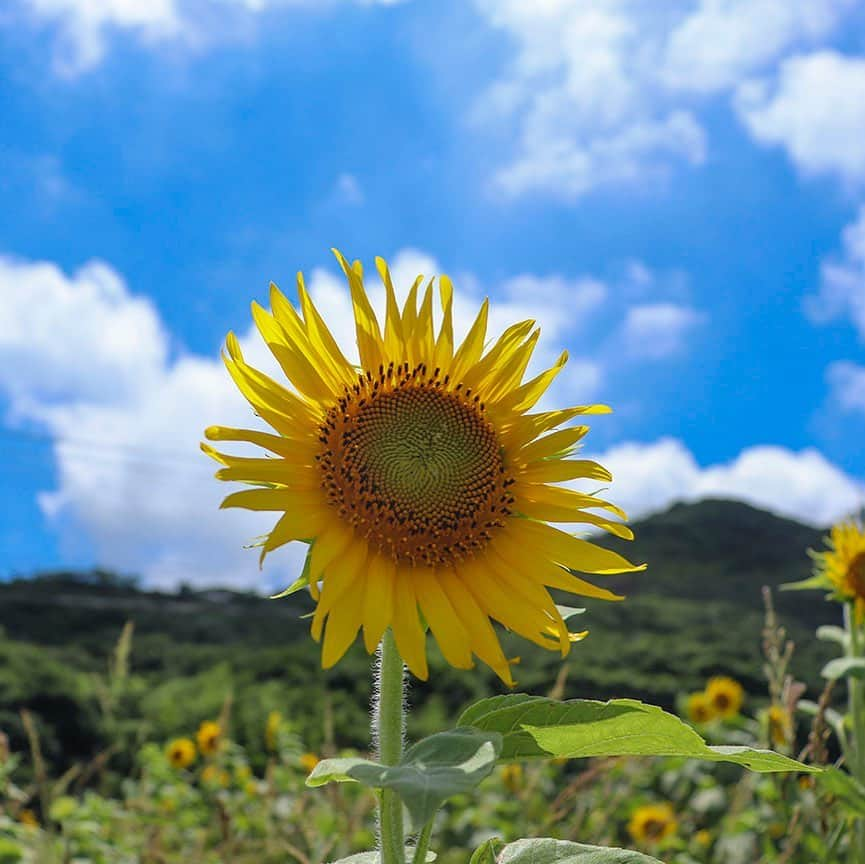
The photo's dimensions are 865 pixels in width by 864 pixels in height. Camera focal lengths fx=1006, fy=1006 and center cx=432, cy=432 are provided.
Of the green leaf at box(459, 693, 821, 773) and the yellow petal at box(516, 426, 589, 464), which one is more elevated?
the yellow petal at box(516, 426, 589, 464)

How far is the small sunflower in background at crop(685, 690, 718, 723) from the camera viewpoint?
21.6 feet

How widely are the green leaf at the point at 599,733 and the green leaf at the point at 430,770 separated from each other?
81 millimetres

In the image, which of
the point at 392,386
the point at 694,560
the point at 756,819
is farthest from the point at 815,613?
the point at 392,386

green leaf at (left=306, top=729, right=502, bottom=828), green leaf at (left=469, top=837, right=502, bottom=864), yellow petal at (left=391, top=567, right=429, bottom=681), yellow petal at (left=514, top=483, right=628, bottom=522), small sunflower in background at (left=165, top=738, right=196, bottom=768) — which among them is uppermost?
yellow petal at (left=514, top=483, right=628, bottom=522)

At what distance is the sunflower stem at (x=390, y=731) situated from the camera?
4.77 feet

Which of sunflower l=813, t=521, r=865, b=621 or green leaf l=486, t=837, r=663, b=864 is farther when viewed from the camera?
sunflower l=813, t=521, r=865, b=621

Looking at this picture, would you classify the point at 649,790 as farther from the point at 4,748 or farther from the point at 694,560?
the point at 694,560

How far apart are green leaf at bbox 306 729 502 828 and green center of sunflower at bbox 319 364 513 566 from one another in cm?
48

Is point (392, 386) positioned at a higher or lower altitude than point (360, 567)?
higher

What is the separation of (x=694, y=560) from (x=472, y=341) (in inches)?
806

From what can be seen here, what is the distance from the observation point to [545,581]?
5.74ft

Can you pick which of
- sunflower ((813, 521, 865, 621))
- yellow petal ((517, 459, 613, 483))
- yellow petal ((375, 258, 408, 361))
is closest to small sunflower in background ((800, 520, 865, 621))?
sunflower ((813, 521, 865, 621))

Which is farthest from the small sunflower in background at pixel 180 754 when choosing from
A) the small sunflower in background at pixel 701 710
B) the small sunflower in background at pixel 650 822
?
the small sunflower in background at pixel 701 710

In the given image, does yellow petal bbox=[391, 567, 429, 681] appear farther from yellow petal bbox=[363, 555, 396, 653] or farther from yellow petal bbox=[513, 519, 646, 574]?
yellow petal bbox=[513, 519, 646, 574]
